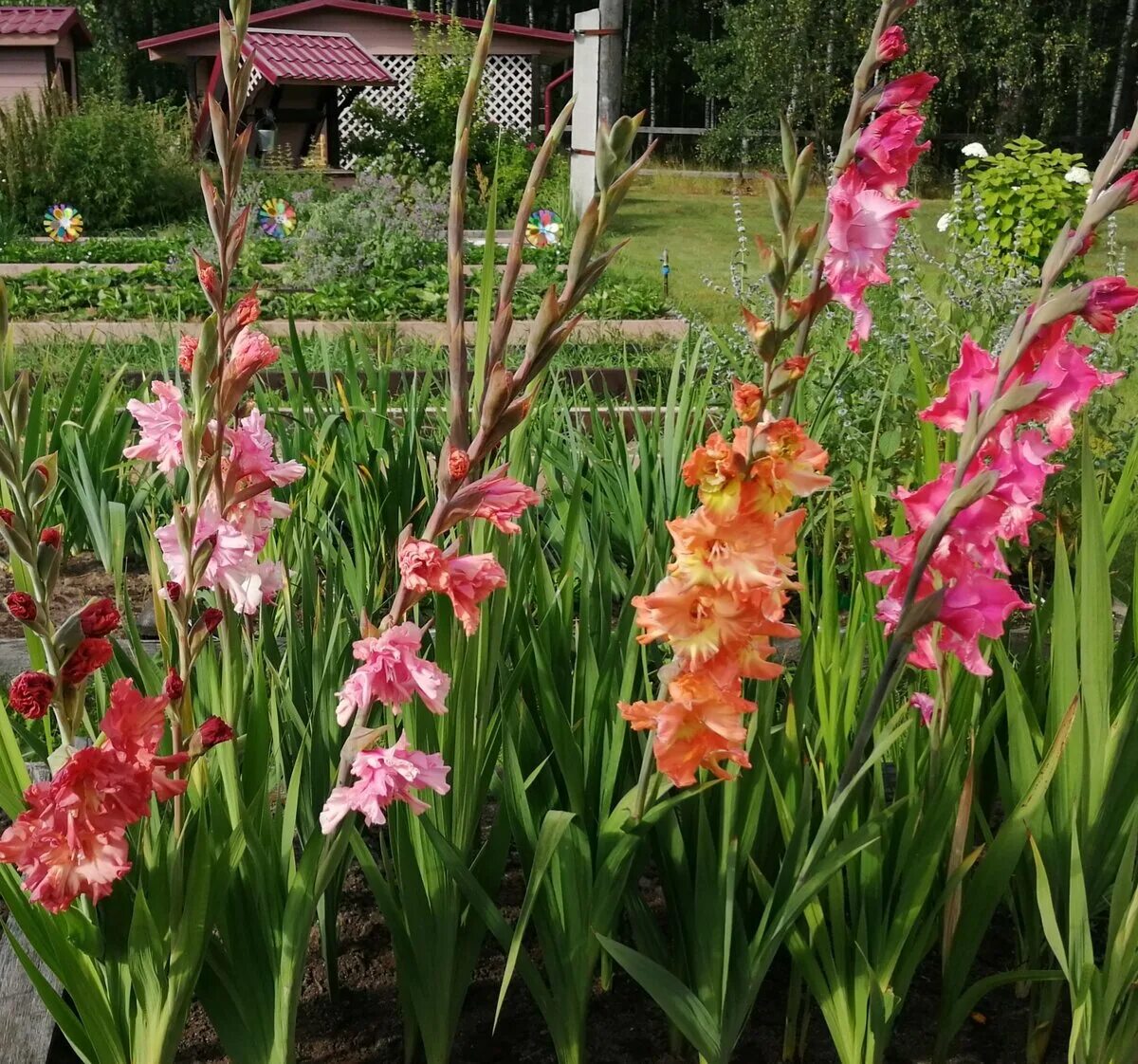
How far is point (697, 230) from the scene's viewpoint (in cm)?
1341

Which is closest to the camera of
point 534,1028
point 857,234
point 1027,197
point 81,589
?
point 857,234

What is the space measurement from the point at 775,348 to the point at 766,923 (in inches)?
22.2

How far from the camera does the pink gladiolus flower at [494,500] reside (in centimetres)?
87

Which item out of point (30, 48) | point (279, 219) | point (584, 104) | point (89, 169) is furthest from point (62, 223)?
point (30, 48)

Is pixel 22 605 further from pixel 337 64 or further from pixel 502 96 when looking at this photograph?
pixel 502 96

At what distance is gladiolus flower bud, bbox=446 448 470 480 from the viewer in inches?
32.7

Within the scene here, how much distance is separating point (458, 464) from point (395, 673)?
171 millimetres

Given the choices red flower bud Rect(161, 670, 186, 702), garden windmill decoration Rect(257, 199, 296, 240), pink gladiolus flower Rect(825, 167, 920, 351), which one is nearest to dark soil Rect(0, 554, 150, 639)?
red flower bud Rect(161, 670, 186, 702)

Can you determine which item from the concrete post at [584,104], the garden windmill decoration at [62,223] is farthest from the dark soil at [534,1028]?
the garden windmill decoration at [62,223]

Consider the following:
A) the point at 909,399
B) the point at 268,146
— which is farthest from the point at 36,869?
the point at 268,146

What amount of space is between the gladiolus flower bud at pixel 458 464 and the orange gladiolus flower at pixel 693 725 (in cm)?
23

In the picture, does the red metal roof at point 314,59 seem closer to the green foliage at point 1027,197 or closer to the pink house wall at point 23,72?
the pink house wall at point 23,72

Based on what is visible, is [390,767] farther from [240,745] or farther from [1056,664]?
[1056,664]

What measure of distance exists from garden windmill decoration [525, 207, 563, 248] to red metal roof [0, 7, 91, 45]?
9677 mm
